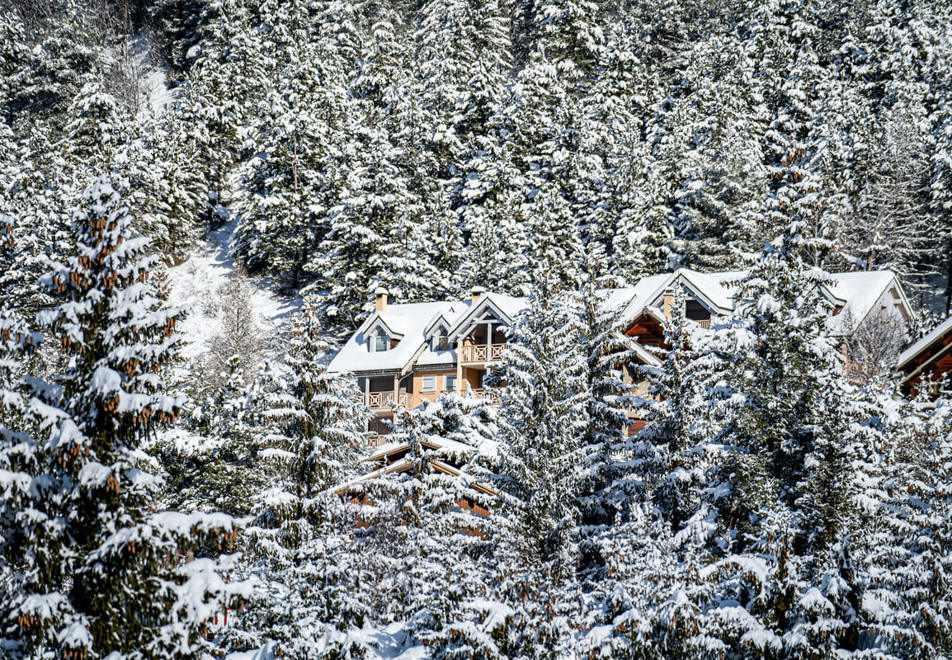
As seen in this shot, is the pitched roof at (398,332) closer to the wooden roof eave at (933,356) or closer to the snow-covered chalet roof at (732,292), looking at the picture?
the snow-covered chalet roof at (732,292)

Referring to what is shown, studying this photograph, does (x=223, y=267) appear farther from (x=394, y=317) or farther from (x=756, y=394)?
(x=756, y=394)

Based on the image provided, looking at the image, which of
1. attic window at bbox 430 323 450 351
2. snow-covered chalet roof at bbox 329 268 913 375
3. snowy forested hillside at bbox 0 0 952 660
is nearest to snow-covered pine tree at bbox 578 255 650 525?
snowy forested hillside at bbox 0 0 952 660

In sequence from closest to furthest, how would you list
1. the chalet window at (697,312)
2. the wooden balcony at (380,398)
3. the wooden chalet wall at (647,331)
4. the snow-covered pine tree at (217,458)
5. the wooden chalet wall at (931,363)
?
the wooden chalet wall at (931,363), the snow-covered pine tree at (217,458), the wooden chalet wall at (647,331), the chalet window at (697,312), the wooden balcony at (380,398)

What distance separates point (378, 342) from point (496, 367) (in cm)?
1786

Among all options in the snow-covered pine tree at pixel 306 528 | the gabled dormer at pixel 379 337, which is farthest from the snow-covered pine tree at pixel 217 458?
the gabled dormer at pixel 379 337

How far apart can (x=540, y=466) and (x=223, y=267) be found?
45149 millimetres

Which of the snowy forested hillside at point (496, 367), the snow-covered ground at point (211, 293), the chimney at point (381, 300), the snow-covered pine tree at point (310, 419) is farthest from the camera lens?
the snow-covered ground at point (211, 293)

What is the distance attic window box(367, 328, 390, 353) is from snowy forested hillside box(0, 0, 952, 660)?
4219 millimetres

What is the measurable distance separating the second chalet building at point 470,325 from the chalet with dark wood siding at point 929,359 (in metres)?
9.74

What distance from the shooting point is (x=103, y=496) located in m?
12.6

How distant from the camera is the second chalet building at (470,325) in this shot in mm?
41094

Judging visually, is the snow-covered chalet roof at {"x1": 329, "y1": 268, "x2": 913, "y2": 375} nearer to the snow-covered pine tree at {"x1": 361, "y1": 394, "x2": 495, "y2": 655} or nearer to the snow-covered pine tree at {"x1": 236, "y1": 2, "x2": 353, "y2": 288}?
the snow-covered pine tree at {"x1": 236, "y1": 2, "x2": 353, "y2": 288}

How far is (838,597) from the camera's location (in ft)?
53.3

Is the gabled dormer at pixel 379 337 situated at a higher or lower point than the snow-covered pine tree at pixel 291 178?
lower
